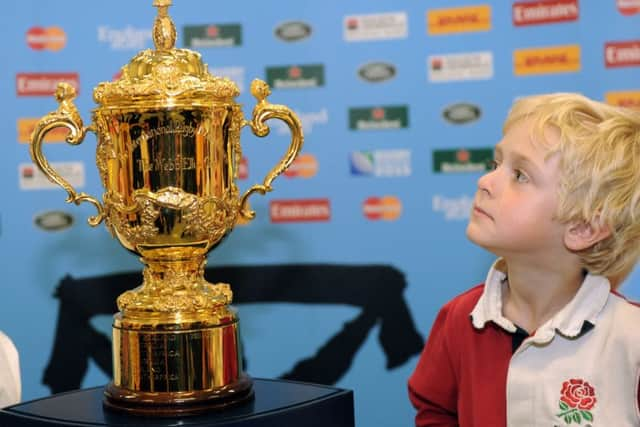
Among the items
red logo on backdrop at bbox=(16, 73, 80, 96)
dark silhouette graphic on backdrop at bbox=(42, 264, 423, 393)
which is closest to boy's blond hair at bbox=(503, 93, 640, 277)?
dark silhouette graphic on backdrop at bbox=(42, 264, 423, 393)

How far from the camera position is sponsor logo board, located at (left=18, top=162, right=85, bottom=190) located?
2.52 m

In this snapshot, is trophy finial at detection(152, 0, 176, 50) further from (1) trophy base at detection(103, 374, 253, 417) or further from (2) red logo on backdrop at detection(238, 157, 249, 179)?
(2) red logo on backdrop at detection(238, 157, 249, 179)

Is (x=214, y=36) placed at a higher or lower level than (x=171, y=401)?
higher

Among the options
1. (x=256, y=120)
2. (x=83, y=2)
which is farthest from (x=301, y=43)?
(x=256, y=120)

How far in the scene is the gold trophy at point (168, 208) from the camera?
1255mm

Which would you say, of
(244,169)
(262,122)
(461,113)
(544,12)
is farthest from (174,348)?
(544,12)

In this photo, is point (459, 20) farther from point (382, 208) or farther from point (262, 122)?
point (262, 122)

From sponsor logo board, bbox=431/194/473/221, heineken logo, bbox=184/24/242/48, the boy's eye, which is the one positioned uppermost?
heineken logo, bbox=184/24/242/48

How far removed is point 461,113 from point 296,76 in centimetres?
41

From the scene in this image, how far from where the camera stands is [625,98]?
2391 mm

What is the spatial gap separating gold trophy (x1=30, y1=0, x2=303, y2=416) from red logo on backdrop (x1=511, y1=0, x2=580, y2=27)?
49.9 inches

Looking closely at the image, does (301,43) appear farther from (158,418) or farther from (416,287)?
(158,418)

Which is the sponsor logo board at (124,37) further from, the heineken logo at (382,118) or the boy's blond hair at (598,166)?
the boy's blond hair at (598,166)

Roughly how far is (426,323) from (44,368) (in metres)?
0.96
